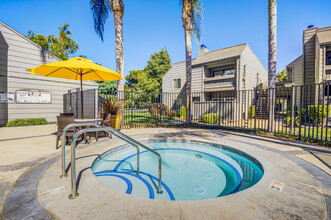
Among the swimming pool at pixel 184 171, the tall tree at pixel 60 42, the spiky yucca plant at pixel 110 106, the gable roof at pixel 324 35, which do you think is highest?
the tall tree at pixel 60 42

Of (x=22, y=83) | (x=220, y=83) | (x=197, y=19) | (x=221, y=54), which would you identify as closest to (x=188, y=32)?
(x=197, y=19)

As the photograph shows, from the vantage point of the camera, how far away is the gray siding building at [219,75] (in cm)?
1363

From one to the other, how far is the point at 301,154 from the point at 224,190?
8.49 feet

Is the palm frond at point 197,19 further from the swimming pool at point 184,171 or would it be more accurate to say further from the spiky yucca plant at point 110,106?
the swimming pool at point 184,171

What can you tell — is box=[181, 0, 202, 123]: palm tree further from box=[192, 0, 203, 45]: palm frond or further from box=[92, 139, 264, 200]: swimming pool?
box=[92, 139, 264, 200]: swimming pool

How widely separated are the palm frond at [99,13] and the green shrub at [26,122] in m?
6.81

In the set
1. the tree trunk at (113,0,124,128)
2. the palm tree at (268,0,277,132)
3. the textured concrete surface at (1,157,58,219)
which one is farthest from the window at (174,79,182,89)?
the textured concrete surface at (1,157,58,219)

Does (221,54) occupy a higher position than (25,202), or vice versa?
(221,54)

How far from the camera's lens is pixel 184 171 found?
3.73 m

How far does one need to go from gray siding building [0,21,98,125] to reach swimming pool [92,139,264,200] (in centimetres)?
894

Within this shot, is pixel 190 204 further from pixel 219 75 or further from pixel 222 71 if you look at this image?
pixel 222 71

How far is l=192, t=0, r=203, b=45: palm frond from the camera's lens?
996 centimetres

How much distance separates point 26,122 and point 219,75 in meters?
16.5

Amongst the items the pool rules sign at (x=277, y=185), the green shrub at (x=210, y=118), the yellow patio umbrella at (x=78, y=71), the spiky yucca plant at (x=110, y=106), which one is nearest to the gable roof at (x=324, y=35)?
the green shrub at (x=210, y=118)
